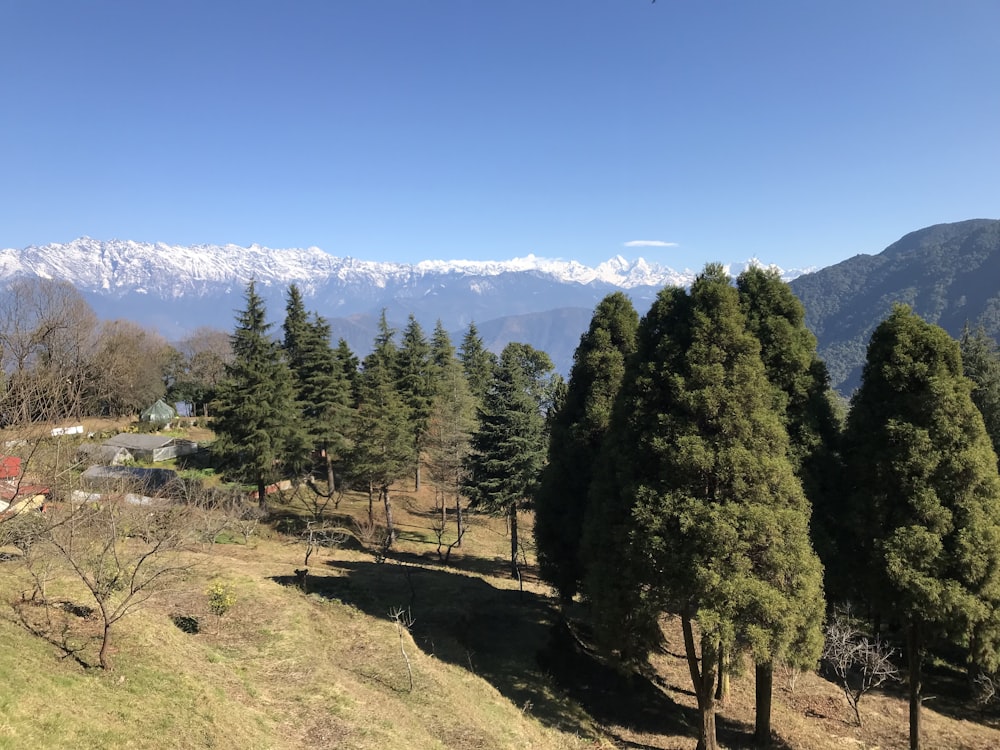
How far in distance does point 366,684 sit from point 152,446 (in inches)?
1497

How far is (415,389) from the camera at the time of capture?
38.8 metres

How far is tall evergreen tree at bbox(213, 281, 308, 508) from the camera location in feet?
91.5

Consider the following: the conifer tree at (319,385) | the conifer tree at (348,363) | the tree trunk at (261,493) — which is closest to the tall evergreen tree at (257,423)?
the tree trunk at (261,493)

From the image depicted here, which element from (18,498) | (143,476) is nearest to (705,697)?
(18,498)

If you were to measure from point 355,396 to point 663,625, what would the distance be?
32.0 metres

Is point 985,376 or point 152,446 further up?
point 985,376

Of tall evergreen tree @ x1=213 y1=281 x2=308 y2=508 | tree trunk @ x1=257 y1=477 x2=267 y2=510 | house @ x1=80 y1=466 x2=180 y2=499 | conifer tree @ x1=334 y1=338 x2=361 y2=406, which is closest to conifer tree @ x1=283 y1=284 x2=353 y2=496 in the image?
conifer tree @ x1=334 y1=338 x2=361 y2=406

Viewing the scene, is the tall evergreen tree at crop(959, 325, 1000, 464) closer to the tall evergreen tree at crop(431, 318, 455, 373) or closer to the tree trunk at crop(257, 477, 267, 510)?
the tree trunk at crop(257, 477, 267, 510)

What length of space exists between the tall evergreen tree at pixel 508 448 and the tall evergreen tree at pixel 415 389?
9911 mm

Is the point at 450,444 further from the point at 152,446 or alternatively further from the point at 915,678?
the point at 152,446

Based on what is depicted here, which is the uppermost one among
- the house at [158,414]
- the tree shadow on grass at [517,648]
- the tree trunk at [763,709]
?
the house at [158,414]

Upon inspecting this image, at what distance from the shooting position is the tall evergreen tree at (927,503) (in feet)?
33.8

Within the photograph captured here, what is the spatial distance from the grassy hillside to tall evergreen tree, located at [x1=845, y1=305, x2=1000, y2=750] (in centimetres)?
399

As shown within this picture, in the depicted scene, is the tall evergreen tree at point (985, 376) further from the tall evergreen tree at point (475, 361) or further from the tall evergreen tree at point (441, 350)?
the tall evergreen tree at point (475, 361)
